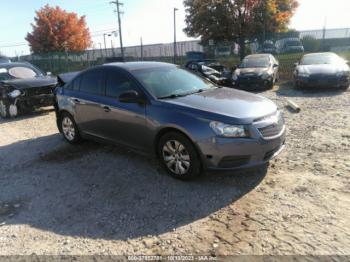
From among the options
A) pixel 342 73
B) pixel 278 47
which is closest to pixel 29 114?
pixel 342 73

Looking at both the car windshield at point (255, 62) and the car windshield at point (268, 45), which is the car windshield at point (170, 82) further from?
the car windshield at point (268, 45)

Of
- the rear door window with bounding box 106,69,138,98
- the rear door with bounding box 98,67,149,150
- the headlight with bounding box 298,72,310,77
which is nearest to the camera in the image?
the rear door with bounding box 98,67,149,150

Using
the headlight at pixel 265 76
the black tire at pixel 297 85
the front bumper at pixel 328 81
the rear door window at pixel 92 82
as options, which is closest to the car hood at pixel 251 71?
the headlight at pixel 265 76

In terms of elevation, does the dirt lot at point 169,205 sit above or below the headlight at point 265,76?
below

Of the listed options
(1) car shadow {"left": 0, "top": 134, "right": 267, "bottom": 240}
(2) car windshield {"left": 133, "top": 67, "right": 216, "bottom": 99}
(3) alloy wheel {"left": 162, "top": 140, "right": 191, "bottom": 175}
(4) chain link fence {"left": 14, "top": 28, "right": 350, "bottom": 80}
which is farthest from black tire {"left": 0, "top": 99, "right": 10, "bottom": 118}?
(4) chain link fence {"left": 14, "top": 28, "right": 350, "bottom": 80}

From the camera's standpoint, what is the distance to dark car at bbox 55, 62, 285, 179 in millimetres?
4004

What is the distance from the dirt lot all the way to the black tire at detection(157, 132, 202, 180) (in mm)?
156

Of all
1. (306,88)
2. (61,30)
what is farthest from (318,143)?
(61,30)

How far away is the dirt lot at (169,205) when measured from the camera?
10.3 feet

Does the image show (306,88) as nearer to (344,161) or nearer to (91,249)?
(344,161)

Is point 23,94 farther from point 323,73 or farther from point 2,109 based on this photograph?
point 323,73

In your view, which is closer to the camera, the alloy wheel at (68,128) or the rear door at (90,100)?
the rear door at (90,100)

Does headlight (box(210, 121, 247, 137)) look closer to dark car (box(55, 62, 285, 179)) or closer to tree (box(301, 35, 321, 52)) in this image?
dark car (box(55, 62, 285, 179))

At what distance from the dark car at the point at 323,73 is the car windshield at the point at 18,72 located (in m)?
9.17
